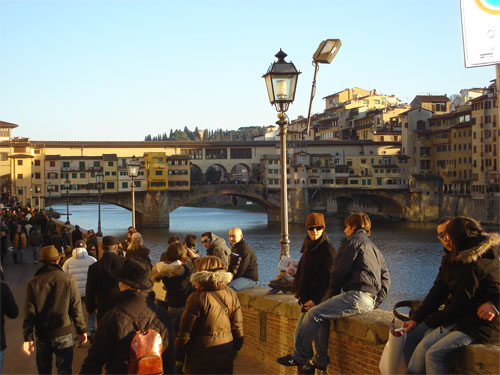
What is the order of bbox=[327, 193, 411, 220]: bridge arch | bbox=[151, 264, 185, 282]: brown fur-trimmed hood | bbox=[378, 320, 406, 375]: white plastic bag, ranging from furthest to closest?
bbox=[327, 193, 411, 220]: bridge arch
bbox=[151, 264, 185, 282]: brown fur-trimmed hood
bbox=[378, 320, 406, 375]: white plastic bag

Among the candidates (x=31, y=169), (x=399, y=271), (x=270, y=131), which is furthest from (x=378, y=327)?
(x=270, y=131)

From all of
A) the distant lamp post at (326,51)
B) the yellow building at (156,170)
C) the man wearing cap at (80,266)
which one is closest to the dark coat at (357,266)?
the man wearing cap at (80,266)

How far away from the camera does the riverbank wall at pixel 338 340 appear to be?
10.8 ft

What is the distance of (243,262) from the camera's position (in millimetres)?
6191

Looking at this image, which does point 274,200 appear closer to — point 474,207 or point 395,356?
point 474,207

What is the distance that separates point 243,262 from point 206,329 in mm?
2415

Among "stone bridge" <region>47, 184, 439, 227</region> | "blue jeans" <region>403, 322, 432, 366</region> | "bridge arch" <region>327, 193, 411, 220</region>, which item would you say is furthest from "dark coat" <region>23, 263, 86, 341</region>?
"bridge arch" <region>327, 193, 411, 220</region>

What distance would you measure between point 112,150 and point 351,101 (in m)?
35.9

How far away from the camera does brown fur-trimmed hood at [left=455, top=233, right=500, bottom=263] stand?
3166 mm

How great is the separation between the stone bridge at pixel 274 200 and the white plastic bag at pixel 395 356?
172 feet

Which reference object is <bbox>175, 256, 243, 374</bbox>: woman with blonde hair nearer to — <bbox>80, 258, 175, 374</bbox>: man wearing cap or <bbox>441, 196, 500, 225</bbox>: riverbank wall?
<bbox>80, 258, 175, 374</bbox>: man wearing cap

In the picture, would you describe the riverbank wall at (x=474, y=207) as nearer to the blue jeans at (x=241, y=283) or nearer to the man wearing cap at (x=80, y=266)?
the blue jeans at (x=241, y=283)

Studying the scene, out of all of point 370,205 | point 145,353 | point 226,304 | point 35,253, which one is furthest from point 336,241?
point 145,353

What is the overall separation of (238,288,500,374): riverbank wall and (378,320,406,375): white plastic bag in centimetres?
30
